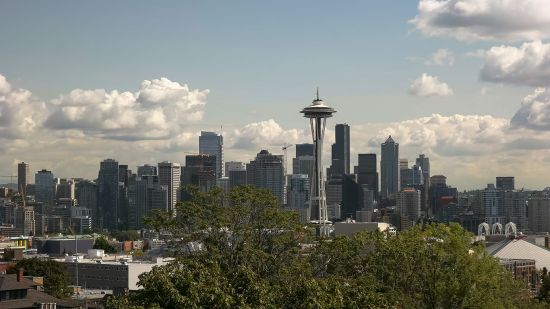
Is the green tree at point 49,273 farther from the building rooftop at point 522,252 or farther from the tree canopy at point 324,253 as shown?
the building rooftop at point 522,252

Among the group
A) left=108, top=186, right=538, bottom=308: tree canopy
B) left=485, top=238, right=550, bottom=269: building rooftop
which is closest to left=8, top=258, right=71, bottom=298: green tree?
left=108, top=186, right=538, bottom=308: tree canopy

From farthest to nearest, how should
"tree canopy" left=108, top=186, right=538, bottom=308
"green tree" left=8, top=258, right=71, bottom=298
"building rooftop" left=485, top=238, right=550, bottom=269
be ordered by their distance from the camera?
"building rooftop" left=485, top=238, right=550, bottom=269, "green tree" left=8, top=258, right=71, bottom=298, "tree canopy" left=108, top=186, right=538, bottom=308

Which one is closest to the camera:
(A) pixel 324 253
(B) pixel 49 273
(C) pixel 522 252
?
(A) pixel 324 253

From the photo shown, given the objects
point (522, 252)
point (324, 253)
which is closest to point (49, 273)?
point (324, 253)

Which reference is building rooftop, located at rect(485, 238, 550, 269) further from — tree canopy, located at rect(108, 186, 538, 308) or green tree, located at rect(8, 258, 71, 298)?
tree canopy, located at rect(108, 186, 538, 308)

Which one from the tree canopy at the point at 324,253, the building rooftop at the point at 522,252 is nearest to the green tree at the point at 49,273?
the tree canopy at the point at 324,253

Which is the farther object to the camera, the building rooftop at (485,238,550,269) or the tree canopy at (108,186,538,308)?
the building rooftop at (485,238,550,269)

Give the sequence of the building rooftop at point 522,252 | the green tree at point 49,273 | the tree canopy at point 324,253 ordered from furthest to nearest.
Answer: the building rooftop at point 522,252 < the green tree at point 49,273 < the tree canopy at point 324,253

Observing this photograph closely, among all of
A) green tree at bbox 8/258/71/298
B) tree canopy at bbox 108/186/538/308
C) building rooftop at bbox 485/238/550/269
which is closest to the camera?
tree canopy at bbox 108/186/538/308

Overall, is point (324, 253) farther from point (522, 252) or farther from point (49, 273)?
point (522, 252)

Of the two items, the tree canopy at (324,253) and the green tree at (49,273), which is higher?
the tree canopy at (324,253)

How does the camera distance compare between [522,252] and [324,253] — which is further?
[522,252]

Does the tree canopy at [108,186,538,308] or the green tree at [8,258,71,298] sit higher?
the tree canopy at [108,186,538,308]

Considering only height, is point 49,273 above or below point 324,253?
below
